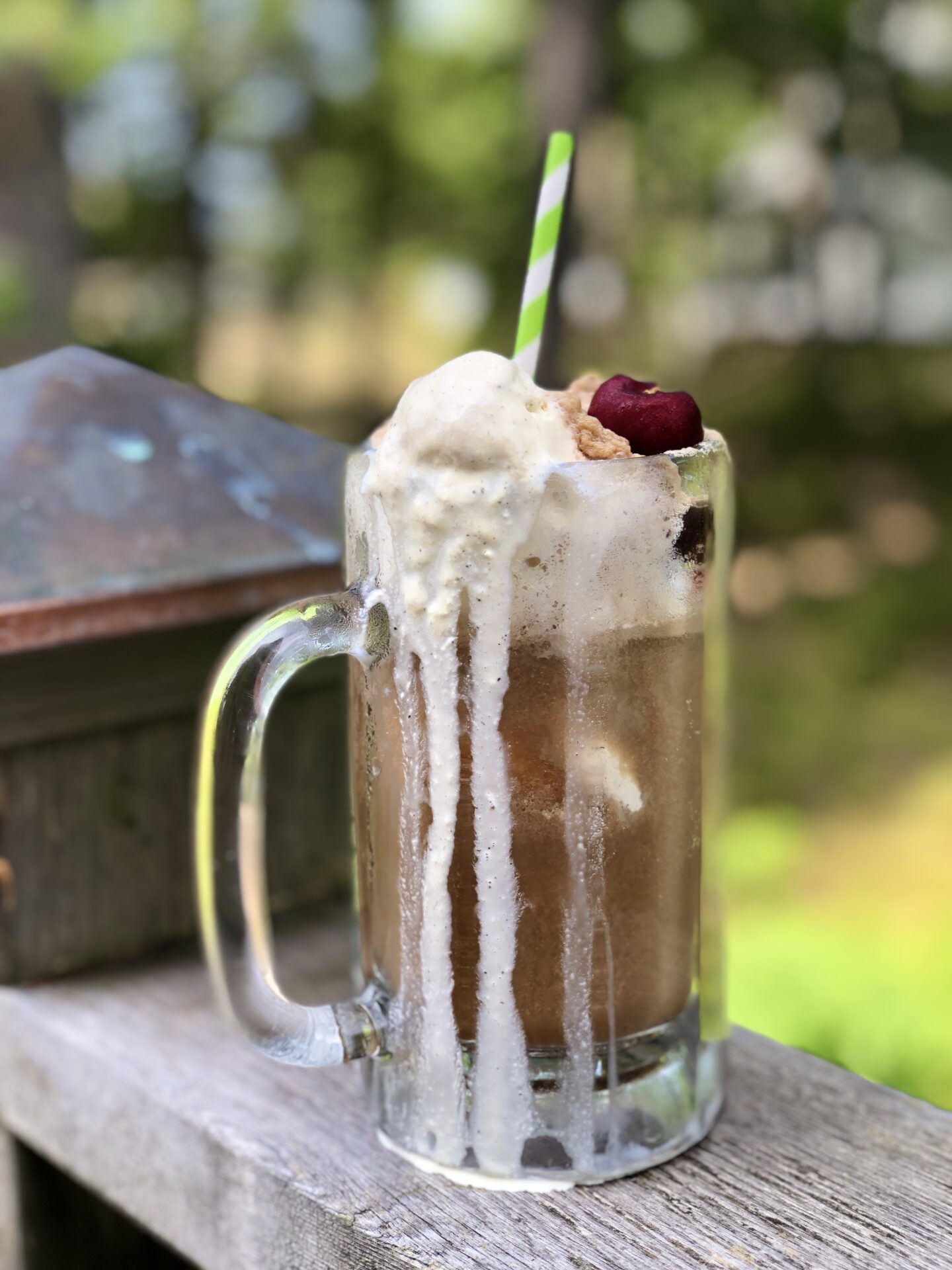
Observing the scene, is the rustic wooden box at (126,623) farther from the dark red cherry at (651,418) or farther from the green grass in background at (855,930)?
the green grass in background at (855,930)

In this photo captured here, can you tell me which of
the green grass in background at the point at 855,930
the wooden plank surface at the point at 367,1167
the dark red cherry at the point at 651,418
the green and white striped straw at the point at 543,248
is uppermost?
the green and white striped straw at the point at 543,248

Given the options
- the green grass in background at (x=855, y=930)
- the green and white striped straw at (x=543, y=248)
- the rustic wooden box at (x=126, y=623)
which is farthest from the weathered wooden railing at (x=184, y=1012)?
the green grass in background at (x=855, y=930)

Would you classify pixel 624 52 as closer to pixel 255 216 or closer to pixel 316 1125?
pixel 255 216

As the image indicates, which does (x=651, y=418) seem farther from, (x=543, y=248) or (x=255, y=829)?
(x=255, y=829)

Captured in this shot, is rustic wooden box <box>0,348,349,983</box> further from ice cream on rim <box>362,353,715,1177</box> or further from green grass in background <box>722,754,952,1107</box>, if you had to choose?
green grass in background <box>722,754,952,1107</box>

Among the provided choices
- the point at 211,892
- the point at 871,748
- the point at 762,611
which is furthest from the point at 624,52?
the point at 211,892

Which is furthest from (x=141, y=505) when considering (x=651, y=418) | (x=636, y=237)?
(x=636, y=237)
